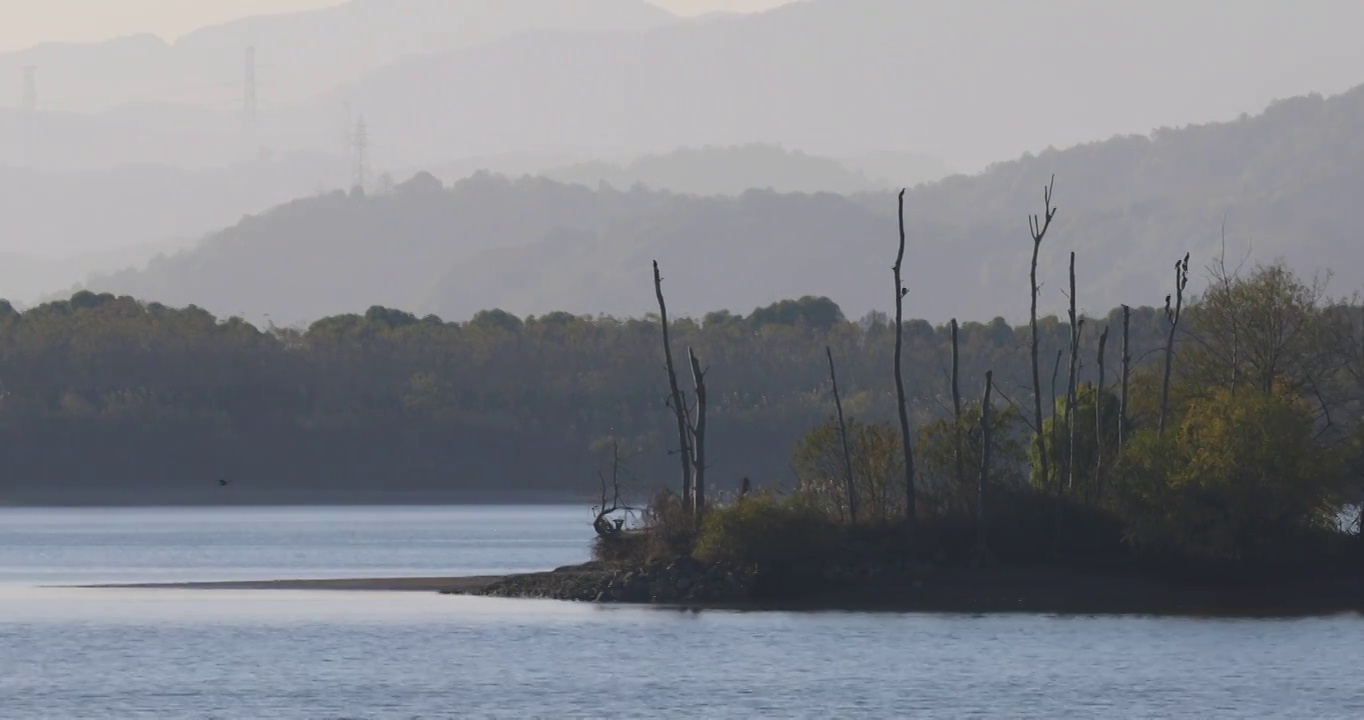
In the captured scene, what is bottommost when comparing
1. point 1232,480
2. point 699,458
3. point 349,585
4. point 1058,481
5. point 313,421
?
point 349,585

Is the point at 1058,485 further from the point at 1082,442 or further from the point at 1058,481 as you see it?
the point at 1082,442

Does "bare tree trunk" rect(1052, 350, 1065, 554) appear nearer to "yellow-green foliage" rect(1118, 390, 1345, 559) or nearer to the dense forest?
"yellow-green foliage" rect(1118, 390, 1345, 559)

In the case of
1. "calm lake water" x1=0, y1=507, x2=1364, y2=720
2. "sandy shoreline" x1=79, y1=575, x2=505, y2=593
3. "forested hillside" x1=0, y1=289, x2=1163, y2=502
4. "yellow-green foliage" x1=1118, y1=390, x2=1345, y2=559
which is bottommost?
"calm lake water" x1=0, y1=507, x2=1364, y2=720

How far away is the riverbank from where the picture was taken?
6438 centimetres

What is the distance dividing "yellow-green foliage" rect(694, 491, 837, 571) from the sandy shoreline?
11.0 m

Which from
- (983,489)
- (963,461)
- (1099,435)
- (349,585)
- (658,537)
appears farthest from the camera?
(349,585)

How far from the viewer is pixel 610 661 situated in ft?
175

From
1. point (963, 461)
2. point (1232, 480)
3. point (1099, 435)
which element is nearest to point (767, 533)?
point (963, 461)

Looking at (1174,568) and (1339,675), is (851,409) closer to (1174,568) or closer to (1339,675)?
(1174,568)

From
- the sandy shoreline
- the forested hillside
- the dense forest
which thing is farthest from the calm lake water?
the dense forest

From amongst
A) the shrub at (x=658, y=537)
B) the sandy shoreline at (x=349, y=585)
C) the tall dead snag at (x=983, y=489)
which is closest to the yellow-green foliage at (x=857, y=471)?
the tall dead snag at (x=983, y=489)

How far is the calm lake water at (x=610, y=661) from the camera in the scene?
1807 inches

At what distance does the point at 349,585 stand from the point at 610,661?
25627 mm

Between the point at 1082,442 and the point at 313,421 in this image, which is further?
the point at 313,421
